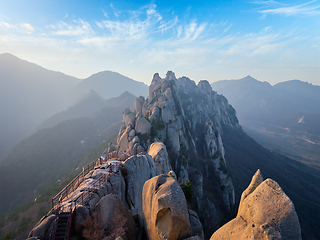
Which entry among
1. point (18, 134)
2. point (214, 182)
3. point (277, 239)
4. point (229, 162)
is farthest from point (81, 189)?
point (18, 134)

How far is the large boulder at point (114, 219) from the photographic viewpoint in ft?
38.7

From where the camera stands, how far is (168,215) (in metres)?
9.83

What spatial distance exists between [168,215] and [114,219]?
17.9 ft

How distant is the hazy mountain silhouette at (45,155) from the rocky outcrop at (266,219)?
80438 mm

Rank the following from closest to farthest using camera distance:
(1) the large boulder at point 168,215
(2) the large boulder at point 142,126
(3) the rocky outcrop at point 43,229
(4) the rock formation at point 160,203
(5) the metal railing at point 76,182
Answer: (4) the rock formation at point 160,203, (1) the large boulder at point 168,215, (3) the rocky outcrop at point 43,229, (5) the metal railing at point 76,182, (2) the large boulder at point 142,126

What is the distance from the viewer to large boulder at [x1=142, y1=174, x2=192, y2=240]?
948 cm

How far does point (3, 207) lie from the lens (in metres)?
54.8

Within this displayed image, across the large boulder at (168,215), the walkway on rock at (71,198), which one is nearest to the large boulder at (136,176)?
the walkway on rock at (71,198)

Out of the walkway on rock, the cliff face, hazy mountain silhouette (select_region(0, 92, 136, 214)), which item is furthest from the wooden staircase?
hazy mountain silhouette (select_region(0, 92, 136, 214))

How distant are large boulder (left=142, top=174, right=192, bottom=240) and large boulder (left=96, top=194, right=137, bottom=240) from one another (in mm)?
1946

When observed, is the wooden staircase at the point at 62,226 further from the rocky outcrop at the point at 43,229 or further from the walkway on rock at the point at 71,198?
the rocky outcrop at the point at 43,229

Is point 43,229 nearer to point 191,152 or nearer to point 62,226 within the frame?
point 62,226

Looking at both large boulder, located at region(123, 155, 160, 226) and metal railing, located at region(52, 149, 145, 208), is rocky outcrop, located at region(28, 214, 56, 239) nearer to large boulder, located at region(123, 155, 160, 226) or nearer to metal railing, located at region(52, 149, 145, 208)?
metal railing, located at region(52, 149, 145, 208)

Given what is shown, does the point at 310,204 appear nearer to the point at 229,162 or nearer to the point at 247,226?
the point at 229,162
